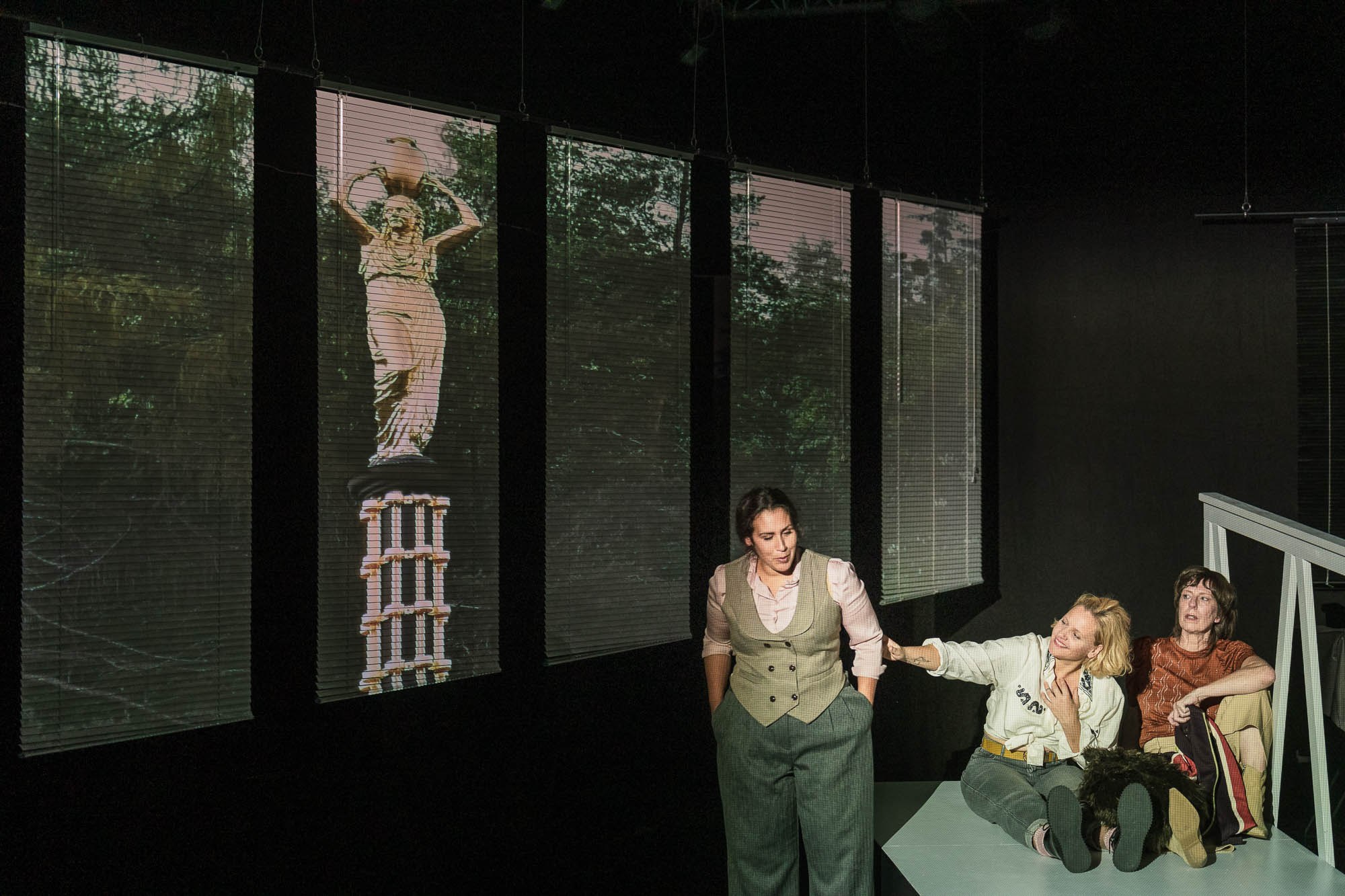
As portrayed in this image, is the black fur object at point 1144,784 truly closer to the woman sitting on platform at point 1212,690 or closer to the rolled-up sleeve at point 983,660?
the woman sitting on platform at point 1212,690

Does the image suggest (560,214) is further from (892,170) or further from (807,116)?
(892,170)

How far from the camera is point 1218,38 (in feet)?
15.5

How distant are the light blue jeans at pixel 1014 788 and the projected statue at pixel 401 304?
7.11 ft

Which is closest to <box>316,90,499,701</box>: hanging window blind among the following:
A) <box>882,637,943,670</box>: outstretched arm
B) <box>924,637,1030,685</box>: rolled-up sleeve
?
<box>882,637,943,670</box>: outstretched arm

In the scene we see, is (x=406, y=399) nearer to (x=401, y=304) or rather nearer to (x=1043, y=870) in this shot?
(x=401, y=304)

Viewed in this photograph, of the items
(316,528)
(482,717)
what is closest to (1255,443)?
(482,717)

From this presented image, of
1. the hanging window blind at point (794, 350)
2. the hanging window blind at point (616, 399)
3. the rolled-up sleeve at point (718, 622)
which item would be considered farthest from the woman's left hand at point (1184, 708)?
the hanging window blind at point (616, 399)

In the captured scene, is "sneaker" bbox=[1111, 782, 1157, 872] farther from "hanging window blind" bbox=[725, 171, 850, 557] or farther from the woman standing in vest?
"hanging window blind" bbox=[725, 171, 850, 557]

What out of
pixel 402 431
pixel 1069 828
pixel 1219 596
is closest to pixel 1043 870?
pixel 1069 828

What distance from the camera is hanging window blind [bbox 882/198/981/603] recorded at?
461 centimetres

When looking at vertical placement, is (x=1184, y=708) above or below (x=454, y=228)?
below

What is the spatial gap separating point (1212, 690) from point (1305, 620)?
37 cm

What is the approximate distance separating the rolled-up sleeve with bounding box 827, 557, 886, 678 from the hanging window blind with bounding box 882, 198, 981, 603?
1.22 metres

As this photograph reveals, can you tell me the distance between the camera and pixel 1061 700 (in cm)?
371
